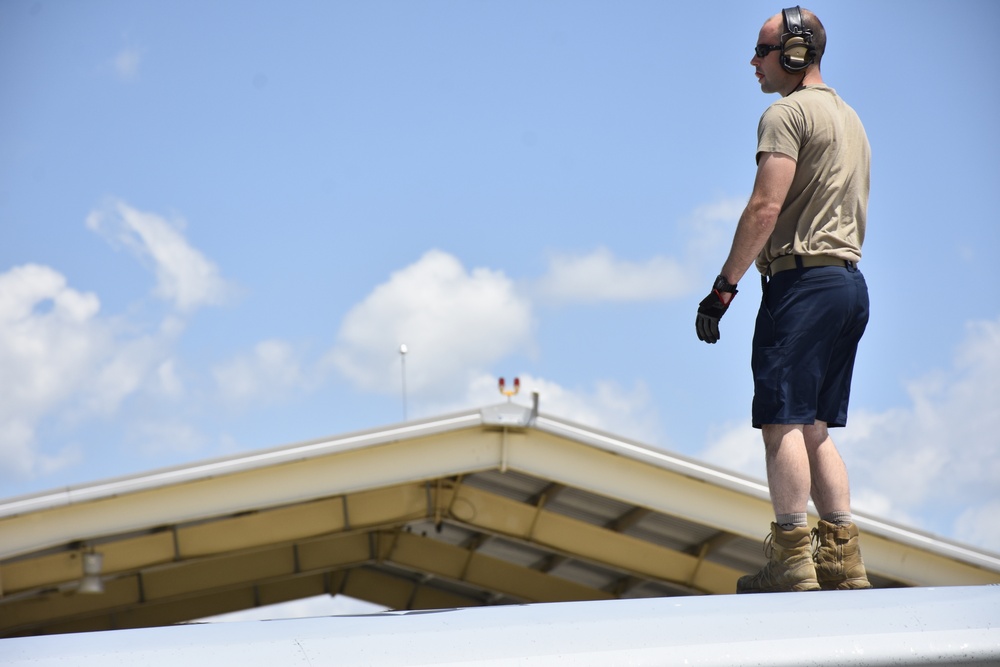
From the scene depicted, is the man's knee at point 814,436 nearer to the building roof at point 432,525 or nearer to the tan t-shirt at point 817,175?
the tan t-shirt at point 817,175

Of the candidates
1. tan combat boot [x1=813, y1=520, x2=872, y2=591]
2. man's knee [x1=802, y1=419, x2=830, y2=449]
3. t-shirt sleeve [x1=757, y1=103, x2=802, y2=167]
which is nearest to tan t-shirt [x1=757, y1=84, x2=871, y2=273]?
t-shirt sleeve [x1=757, y1=103, x2=802, y2=167]

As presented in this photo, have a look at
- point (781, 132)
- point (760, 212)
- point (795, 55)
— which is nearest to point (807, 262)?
point (760, 212)

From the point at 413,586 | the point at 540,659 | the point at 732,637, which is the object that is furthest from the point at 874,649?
the point at 413,586

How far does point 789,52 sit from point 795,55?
3 cm

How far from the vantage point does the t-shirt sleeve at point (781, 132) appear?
142 inches

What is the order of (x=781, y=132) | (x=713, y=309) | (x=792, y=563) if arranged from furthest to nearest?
(x=713, y=309), (x=781, y=132), (x=792, y=563)

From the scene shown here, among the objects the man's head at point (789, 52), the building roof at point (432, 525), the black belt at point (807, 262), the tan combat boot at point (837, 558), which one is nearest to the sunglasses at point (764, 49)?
the man's head at point (789, 52)

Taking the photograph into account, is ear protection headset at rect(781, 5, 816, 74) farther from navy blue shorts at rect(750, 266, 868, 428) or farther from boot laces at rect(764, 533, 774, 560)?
boot laces at rect(764, 533, 774, 560)

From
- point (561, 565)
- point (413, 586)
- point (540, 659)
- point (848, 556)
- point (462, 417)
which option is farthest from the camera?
point (413, 586)

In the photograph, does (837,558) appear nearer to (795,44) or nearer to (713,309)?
(713,309)

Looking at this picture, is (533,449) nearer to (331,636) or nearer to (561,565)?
(561,565)

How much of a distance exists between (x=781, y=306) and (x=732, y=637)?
5.48ft

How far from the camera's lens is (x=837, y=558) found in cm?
365

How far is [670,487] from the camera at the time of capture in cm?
991
